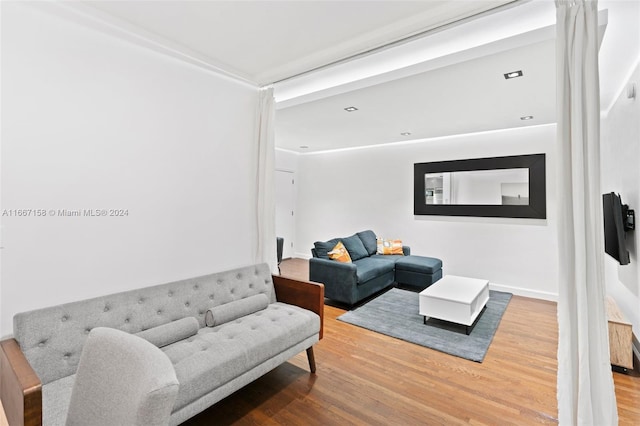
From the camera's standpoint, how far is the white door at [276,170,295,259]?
6.92 metres

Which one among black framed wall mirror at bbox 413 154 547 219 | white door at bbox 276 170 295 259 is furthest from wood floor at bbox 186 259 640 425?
white door at bbox 276 170 295 259

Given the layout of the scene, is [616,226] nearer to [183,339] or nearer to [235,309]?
[235,309]

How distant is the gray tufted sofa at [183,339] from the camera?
4.63 feet

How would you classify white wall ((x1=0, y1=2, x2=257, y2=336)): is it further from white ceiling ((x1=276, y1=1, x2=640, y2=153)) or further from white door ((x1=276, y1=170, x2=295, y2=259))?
white door ((x1=276, y1=170, x2=295, y2=259))

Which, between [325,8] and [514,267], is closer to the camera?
[325,8]

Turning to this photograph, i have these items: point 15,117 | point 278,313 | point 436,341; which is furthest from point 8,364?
point 436,341

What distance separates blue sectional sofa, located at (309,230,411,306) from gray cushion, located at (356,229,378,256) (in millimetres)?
166

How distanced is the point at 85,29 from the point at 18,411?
83.3 inches

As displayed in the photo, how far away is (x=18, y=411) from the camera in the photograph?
121cm

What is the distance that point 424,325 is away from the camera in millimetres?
3445

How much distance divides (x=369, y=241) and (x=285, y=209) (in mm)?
2543

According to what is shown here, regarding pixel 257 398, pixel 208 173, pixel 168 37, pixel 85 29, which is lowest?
pixel 257 398

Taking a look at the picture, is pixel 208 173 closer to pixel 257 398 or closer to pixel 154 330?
pixel 154 330

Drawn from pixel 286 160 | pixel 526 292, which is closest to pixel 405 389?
pixel 526 292
